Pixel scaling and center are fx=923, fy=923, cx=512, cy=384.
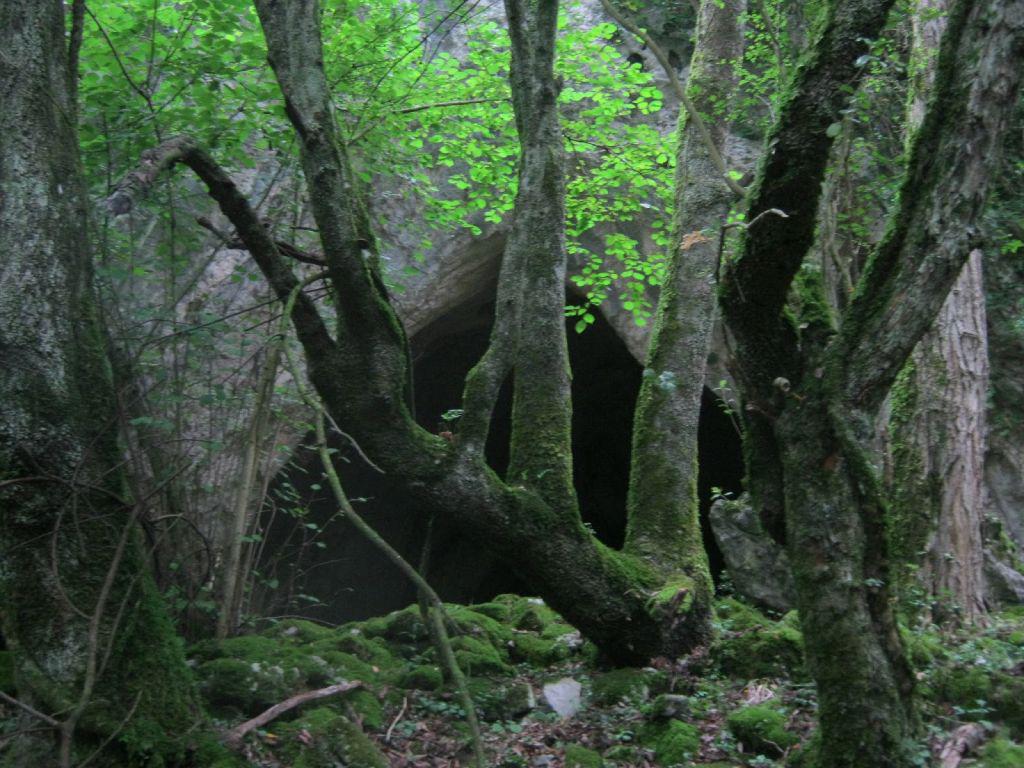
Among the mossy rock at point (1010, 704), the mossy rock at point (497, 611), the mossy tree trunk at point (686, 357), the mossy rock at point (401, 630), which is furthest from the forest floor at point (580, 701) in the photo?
the mossy rock at point (497, 611)

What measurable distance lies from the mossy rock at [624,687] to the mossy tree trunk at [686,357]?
40 cm

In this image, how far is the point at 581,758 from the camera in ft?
13.5

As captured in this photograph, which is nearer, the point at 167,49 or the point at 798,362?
the point at 798,362

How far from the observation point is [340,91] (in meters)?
6.07

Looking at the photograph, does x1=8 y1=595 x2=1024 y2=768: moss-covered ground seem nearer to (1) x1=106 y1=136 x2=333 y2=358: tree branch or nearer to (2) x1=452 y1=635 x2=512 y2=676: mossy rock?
(2) x1=452 y1=635 x2=512 y2=676: mossy rock

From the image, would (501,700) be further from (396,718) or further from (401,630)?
(401,630)

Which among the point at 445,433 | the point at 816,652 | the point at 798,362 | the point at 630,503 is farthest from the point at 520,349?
the point at 816,652

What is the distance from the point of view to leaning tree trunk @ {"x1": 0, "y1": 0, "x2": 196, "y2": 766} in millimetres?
3295

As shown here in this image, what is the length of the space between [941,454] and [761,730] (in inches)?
85.1

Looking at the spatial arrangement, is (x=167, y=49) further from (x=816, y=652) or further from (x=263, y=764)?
(x=816, y=652)

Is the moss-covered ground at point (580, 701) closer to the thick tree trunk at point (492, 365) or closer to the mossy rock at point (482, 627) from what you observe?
the mossy rock at point (482, 627)

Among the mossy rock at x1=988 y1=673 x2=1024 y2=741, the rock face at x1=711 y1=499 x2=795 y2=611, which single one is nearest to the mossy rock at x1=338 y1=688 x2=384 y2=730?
the mossy rock at x1=988 y1=673 x2=1024 y2=741

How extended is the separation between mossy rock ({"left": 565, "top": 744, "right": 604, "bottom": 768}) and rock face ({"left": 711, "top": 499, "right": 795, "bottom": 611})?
9.61ft

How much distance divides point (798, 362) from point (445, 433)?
1699mm
